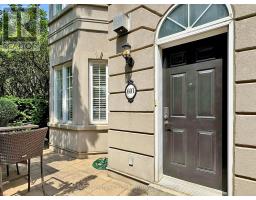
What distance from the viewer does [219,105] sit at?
121 inches

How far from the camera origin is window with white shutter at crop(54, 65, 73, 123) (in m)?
6.45

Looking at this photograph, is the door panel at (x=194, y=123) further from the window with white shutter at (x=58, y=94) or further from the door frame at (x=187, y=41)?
the window with white shutter at (x=58, y=94)

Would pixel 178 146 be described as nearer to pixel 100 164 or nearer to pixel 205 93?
pixel 205 93

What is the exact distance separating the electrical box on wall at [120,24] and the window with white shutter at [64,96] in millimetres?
2650

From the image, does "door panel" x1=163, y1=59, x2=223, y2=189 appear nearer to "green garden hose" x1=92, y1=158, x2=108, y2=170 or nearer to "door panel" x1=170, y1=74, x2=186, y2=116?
"door panel" x1=170, y1=74, x2=186, y2=116

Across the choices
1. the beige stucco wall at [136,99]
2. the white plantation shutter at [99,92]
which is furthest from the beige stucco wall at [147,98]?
the white plantation shutter at [99,92]

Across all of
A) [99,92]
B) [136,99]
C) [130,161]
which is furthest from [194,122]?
[99,92]

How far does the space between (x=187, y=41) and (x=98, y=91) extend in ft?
10.8

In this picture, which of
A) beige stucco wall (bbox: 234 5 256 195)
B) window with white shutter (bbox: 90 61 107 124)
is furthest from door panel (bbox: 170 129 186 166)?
window with white shutter (bbox: 90 61 107 124)

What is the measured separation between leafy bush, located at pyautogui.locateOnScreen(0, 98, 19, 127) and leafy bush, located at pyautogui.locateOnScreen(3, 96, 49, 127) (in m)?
0.71

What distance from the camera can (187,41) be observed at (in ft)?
11.1
